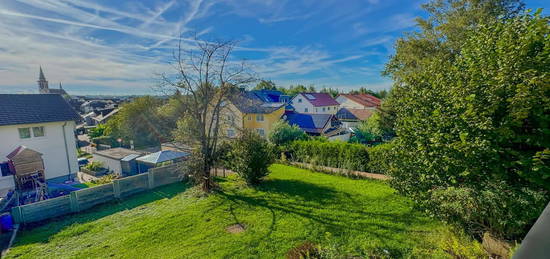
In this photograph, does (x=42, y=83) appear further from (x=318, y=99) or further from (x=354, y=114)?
(x=354, y=114)

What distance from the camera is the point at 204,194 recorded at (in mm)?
10852

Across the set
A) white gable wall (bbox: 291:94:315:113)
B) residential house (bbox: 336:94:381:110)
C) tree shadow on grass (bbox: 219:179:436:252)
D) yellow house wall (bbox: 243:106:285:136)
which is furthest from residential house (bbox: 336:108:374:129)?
tree shadow on grass (bbox: 219:179:436:252)

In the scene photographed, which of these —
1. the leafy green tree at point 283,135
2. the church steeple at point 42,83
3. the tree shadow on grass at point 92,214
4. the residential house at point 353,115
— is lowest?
the tree shadow on grass at point 92,214

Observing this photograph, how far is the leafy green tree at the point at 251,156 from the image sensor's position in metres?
11.2

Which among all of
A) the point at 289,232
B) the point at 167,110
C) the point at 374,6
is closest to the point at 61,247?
the point at 289,232

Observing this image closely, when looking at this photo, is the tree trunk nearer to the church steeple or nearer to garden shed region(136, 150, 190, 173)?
garden shed region(136, 150, 190, 173)

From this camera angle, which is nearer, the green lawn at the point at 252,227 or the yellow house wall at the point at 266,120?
the green lawn at the point at 252,227

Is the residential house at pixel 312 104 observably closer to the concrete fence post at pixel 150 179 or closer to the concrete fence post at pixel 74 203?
the concrete fence post at pixel 150 179

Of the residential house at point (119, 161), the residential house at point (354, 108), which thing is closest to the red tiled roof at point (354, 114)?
the residential house at point (354, 108)

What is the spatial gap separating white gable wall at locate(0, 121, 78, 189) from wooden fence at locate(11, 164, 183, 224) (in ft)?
26.2

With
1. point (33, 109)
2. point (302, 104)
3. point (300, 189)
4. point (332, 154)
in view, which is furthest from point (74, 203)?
point (302, 104)

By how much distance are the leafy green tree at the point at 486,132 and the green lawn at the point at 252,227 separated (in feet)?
4.75

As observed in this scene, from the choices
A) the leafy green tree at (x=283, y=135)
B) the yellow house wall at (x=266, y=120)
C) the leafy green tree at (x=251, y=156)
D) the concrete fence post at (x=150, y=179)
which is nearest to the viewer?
the leafy green tree at (x=251, y=156)

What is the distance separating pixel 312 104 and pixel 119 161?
3265 centimetres
